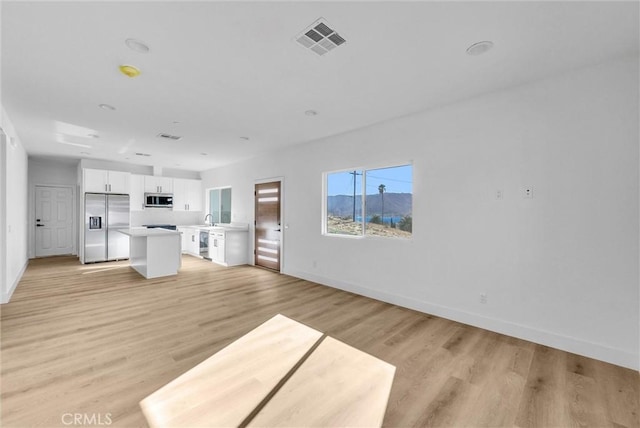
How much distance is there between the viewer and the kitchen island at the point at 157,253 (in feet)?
17.5

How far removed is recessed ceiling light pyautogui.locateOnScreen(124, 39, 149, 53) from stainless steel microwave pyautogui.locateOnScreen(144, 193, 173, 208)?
6.55 metres

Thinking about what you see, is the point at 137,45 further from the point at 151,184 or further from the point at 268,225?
the point at 151,184

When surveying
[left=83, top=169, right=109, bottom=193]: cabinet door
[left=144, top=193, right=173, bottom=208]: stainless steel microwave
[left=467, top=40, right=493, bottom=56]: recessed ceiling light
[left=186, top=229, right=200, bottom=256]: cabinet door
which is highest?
[left=467, top=40, right=493, bottom=56]: recessed ceiling light

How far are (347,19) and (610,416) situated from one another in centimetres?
330

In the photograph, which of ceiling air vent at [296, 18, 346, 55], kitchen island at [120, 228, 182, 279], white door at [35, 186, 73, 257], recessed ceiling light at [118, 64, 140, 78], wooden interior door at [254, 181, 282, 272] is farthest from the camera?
white door at [35, 186, 73, 257]

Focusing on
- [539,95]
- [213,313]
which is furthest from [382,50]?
[213,313]

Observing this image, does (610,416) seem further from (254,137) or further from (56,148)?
(56,148)

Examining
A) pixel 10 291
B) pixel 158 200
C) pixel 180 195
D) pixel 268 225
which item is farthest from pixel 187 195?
pixel 10 291

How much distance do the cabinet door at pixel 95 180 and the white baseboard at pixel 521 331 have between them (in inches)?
281

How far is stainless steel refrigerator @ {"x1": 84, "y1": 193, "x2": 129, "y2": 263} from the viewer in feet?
22.6

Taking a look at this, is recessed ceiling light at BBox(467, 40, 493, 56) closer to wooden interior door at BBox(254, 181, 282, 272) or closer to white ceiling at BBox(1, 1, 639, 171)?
white ceiling at BBox(1, 1, 639, 171)

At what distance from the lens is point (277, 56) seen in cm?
246

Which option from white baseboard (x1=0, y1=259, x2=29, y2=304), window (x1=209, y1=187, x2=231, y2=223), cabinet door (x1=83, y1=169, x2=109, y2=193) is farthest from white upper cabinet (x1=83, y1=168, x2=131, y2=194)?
white baseboard (x1=0, y1=259, x2=29, y2=304)

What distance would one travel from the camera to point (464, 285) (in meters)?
3.35
